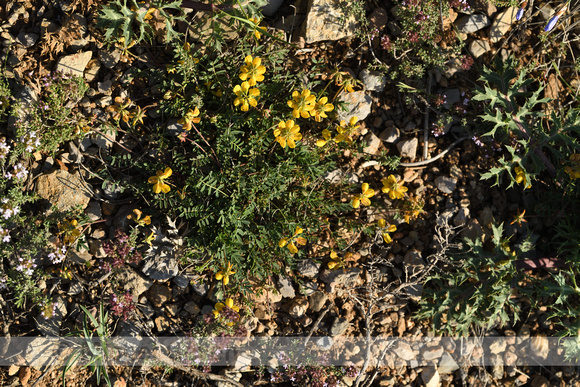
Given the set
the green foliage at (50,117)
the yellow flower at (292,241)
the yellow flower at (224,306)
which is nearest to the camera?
the yellow flower at (292,241)

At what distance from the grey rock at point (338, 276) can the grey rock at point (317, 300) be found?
0.13 meters

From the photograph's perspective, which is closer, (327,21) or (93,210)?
(93,210)

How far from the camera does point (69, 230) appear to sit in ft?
12.9

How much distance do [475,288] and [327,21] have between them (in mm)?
2869

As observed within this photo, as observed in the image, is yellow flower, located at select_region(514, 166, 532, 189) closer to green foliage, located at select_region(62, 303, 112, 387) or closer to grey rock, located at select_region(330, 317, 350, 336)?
grey rock, located at select_region(330, 317, 350, 336)

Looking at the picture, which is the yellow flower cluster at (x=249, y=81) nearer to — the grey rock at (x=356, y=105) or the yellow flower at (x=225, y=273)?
the grey rock at (x=356, y=105)

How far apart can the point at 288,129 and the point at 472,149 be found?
205 centimetres

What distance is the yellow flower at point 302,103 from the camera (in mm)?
3648

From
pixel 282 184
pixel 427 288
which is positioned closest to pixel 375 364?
pixel 427 288

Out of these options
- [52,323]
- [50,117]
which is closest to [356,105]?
[50,117]

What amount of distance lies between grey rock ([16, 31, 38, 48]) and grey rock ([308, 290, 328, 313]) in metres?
3.50

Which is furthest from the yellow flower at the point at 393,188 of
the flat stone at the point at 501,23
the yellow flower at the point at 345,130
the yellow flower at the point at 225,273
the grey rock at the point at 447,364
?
the flat stone at the point at 501,23

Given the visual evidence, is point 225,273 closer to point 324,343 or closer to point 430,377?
point 324,343

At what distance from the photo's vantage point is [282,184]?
404 centimetres
